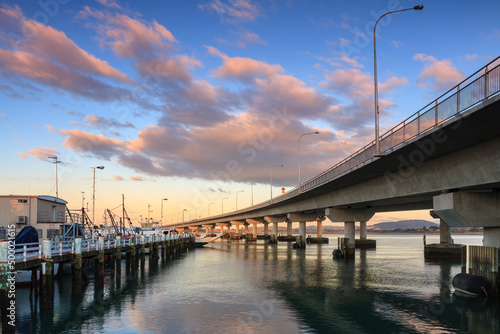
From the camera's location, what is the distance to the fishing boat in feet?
98.9

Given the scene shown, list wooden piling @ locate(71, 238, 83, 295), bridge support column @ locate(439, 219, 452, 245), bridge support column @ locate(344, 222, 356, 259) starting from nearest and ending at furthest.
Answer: wooden piling @ locate(71, 238, 83, 295)
bridge support column @ locate(344, 222, 356, 259)
bridge support column @ locate(439, 219, 452, 245)

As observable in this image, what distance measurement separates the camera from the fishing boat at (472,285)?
30156 mm

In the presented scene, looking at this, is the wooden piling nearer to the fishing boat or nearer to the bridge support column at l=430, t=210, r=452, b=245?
the fishing boat

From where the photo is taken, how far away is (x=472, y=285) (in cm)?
3047

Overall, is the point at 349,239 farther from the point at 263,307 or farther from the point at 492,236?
the point at 263,307

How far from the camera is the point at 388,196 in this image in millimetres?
40344

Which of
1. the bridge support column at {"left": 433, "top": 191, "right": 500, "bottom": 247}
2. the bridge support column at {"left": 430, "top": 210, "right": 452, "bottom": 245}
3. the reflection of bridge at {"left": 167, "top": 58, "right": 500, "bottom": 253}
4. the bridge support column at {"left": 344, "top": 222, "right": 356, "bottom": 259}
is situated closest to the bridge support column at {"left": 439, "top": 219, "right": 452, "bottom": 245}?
the bridge support column at {"left": 430, "top": 210, "right": 452, "bottom": 245}

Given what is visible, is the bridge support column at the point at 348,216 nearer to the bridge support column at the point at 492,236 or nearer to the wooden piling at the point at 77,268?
the bridge support column at the point at 492,236

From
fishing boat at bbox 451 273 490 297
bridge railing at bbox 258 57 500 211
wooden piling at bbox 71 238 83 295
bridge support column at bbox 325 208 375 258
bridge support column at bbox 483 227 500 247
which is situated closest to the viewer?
bridge railing at bbox 258 57 500 211

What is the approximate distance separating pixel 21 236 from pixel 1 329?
17269 mm

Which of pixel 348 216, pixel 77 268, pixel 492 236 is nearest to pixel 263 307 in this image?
pixel 77 268

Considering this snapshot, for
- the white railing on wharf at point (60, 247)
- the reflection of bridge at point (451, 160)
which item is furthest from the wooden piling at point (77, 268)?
the reflection of bridge at point (451, 160)

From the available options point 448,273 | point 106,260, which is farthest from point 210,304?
point 106,260

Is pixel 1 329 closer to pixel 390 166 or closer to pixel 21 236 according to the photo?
pixel 21 236
